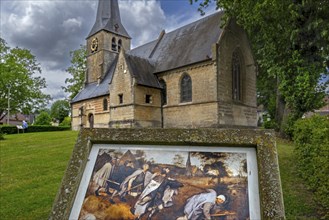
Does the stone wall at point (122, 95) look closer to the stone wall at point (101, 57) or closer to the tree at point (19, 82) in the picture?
the stone wall at point (101, 57)

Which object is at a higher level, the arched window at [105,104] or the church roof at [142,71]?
the church roof at [142,71]

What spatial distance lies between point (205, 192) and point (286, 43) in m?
14.2

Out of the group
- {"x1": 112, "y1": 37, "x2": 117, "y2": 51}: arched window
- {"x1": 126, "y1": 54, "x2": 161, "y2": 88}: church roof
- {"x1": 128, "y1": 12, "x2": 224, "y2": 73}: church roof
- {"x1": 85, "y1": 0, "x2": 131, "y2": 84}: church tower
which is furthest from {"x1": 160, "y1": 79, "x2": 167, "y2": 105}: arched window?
{"x1": 112, "y1": 37, "x2": 117, "y2": 51}: arched window

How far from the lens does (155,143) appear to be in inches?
105

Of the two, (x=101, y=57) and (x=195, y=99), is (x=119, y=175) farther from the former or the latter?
(x=101, y=57)

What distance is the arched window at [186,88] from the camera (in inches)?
869

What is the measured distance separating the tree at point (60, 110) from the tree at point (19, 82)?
73.8ft

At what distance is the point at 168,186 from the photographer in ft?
7.51

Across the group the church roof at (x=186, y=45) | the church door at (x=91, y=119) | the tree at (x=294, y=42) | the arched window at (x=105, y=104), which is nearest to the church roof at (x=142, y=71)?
the church roof at (x=186, y=45)

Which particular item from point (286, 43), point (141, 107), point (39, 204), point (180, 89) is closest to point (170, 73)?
point (180, 89)

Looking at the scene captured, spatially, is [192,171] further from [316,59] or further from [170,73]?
[170,73]

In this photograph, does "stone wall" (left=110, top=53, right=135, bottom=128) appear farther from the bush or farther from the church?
the bush

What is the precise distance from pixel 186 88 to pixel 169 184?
2031 centimetres

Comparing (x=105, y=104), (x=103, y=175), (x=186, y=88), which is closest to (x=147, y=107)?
(x=186, y=88)
